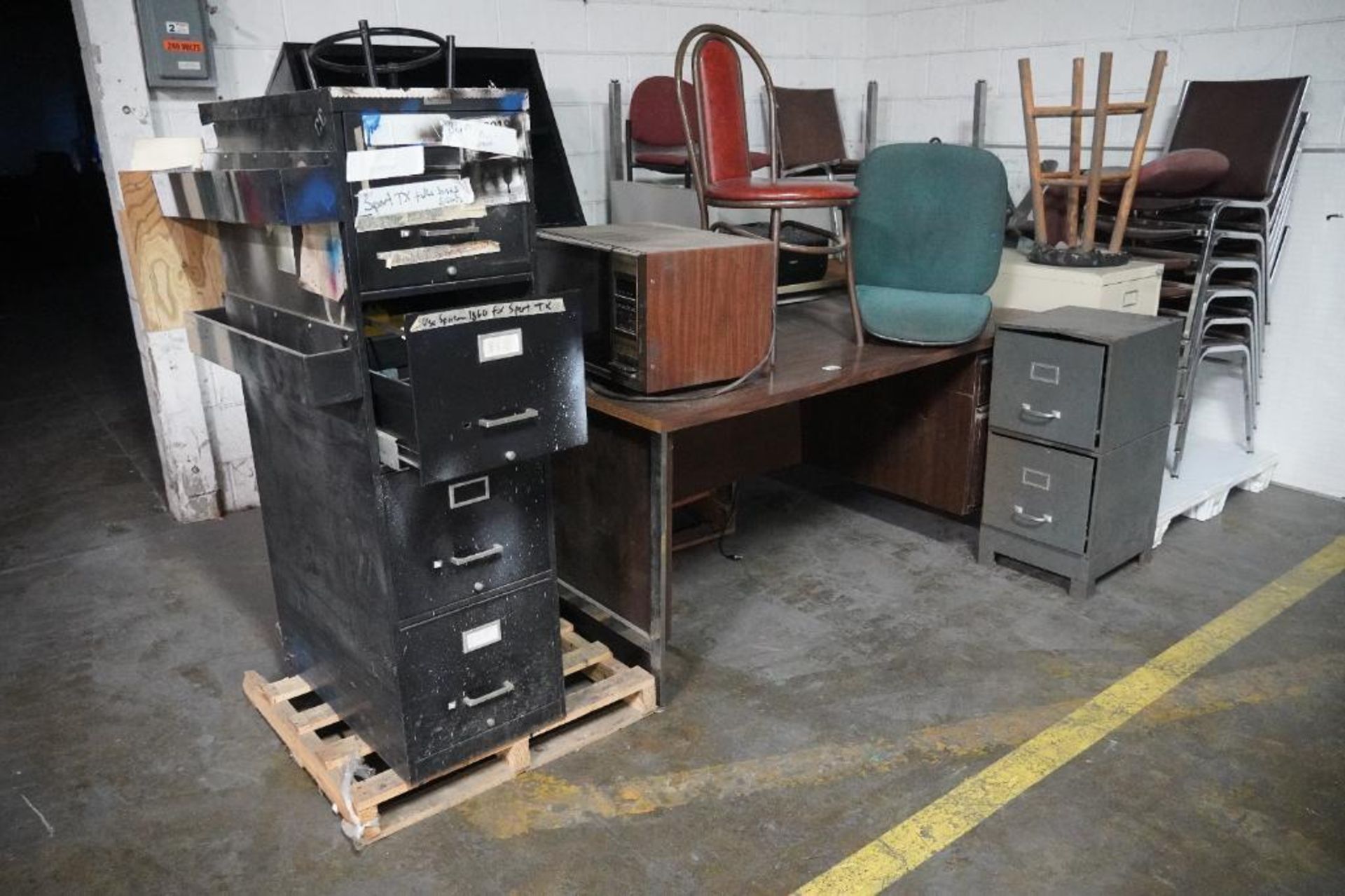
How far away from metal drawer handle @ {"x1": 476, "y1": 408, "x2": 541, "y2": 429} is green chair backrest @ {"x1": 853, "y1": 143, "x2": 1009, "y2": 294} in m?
1.40

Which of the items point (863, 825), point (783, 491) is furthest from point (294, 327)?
point (783, 491)

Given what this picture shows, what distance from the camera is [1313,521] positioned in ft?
9.87

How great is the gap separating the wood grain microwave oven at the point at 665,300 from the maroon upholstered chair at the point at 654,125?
5.49ft

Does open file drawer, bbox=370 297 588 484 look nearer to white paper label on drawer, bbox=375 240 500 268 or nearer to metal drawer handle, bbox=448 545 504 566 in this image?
white paper label on drawer, bbox=375 240 500 268

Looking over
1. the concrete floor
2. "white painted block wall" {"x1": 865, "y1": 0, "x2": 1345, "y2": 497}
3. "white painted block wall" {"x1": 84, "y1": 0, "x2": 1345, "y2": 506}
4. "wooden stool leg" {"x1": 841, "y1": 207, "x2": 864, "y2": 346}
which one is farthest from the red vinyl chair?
"white painted block wall" {"x1": 865, "y1": 0, "x2": 1345, "y2": 497}

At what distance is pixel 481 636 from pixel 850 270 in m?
1.30

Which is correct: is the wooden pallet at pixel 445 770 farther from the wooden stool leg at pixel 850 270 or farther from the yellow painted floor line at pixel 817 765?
the wooden stool leg at pixel 850 270

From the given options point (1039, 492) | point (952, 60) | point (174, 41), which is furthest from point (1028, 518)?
point (174, 41)

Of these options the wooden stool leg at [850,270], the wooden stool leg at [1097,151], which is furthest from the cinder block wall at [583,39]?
the wooden stool leg at [1097,151]

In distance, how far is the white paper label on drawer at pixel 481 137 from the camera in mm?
1439

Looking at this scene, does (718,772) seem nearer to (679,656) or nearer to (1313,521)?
(679,656)

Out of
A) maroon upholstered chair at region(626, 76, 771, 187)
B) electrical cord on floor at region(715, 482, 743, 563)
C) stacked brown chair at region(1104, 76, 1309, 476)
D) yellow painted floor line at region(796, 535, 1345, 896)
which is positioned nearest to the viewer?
yellow painted floor line at region(796, 535, 1345, 896)

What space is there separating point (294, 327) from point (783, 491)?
1998 mm

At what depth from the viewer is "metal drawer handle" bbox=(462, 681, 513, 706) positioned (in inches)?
68.4
